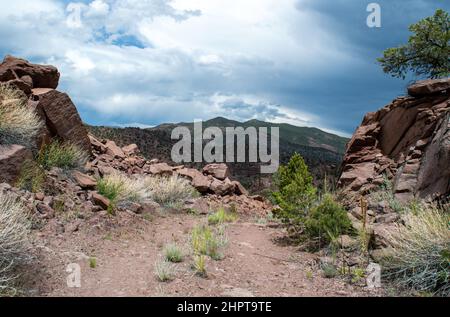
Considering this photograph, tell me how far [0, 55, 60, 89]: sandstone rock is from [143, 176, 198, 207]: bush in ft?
13.9

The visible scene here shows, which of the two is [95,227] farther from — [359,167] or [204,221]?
[359,167]

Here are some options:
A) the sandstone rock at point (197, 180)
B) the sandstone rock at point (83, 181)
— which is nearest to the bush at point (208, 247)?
the sandstone rock at point (83, 181)

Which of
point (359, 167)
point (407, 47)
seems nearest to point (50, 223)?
point (359, 167)

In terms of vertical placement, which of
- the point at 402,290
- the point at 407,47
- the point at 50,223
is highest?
the point at 407,47

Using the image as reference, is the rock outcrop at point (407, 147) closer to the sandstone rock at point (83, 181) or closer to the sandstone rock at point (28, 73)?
the sandstone rock at point (83, 181)

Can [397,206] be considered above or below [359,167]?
→ below

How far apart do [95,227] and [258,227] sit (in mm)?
4250

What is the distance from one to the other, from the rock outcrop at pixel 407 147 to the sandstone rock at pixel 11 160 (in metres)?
8.54

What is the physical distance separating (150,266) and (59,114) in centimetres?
717

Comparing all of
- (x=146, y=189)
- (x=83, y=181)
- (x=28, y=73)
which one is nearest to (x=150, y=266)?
(x=83, y=181)

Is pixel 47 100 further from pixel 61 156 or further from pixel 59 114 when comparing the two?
pixel 61 156

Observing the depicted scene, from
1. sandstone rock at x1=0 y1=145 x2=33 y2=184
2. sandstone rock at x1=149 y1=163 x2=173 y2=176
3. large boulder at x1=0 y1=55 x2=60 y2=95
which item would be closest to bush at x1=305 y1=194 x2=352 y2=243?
sandstone rock at x1=0 y1=145 x2=33 y2=184

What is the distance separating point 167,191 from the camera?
13.5 m

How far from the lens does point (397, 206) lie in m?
9.27
